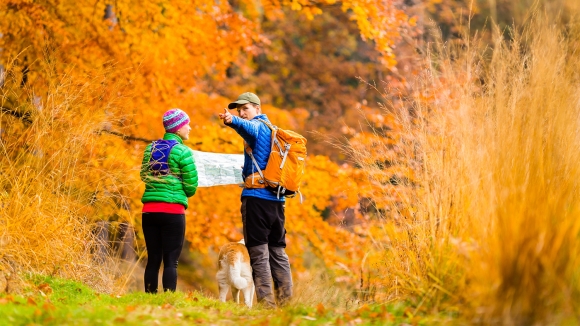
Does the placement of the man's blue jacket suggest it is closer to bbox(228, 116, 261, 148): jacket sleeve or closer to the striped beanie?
bbox(228, 116, 261, 148): jacket sleeve

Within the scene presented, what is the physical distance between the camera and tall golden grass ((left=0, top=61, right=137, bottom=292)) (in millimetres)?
6562

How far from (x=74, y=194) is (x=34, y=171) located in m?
0.47

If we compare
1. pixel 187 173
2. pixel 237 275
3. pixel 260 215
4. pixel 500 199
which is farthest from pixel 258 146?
pixel 500 199

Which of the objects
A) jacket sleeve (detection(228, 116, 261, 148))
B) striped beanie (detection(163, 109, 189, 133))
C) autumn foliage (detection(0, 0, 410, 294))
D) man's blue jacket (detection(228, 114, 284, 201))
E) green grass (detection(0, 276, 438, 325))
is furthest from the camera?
autumn foliage (detection(0, 0, 410, 294))

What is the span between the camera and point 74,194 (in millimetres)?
7254

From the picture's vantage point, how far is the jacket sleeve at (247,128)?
609 centimetres

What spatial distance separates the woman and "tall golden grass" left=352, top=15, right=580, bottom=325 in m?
1.85

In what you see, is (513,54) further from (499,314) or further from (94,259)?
(94,259)

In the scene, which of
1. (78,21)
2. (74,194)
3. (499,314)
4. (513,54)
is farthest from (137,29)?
(499,314)

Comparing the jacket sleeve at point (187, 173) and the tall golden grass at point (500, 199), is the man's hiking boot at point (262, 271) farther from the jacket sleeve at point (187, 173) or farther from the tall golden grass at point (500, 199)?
the tall golden grass at point (500, 199)

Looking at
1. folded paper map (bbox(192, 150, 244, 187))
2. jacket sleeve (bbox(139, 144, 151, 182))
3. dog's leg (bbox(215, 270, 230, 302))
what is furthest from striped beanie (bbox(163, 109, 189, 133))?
dog's leg (bbox(215, 270, 230, 302))

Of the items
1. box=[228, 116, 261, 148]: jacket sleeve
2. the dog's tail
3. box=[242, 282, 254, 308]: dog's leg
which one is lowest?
box=[242, 282, 254, 308]: dog's leg

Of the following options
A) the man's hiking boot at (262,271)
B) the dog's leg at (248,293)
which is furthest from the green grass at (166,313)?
the dog's leg at (248,293)

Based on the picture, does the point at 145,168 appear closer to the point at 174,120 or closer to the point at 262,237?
the point at 174,120
